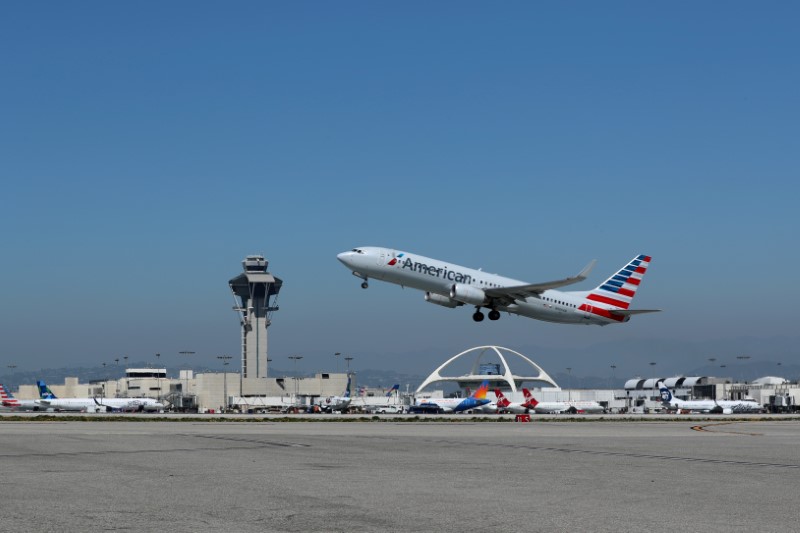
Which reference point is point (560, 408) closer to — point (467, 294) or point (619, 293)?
point (619, 293)

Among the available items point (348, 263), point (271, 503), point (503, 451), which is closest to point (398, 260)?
point (348, 263)

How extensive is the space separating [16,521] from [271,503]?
19.8ft

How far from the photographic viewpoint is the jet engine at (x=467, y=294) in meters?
84.4

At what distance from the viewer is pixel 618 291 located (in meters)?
98.0

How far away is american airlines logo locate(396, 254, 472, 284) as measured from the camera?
8242cm

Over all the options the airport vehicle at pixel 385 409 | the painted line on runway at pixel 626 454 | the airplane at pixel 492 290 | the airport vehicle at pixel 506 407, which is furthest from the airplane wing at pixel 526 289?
the airport vehicle at pixel 385 409

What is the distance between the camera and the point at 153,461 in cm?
3806

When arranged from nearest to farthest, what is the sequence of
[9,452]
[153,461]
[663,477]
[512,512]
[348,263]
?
1. [512,512]
2. [663,477]
3. [153,461]
4. [9,452]
5. [348,263]

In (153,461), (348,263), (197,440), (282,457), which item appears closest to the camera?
(153,461)

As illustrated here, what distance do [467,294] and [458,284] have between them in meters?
1.18

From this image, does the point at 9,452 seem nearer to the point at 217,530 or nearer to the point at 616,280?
the point at 217,530

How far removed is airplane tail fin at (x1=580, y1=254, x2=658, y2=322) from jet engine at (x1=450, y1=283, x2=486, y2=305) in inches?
500

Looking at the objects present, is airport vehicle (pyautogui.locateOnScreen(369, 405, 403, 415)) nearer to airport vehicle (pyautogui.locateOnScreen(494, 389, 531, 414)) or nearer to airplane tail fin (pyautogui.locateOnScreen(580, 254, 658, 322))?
airport vehicle (pyautogui.locateOnScreen(494, 389, 531, 414))

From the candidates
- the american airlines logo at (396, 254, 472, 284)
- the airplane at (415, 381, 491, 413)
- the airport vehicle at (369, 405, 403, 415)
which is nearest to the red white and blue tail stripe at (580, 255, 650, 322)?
the american airlines logo at (396, 254, 472, 284)
